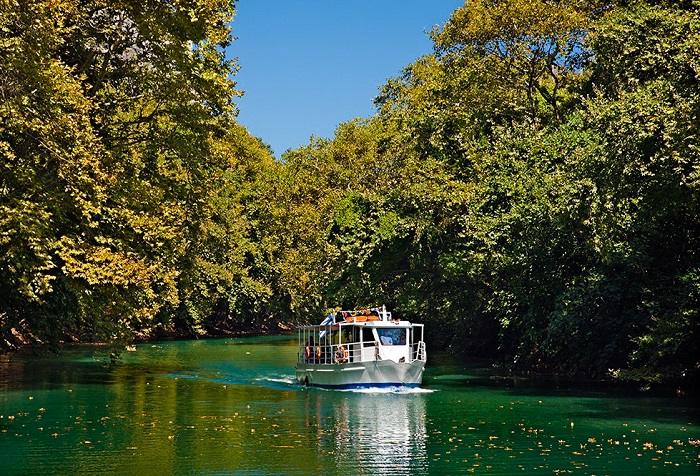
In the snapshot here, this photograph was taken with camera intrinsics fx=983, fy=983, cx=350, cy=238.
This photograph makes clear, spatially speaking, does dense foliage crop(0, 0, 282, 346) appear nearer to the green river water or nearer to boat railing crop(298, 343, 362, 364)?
the green river water

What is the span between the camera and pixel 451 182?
5288 cm

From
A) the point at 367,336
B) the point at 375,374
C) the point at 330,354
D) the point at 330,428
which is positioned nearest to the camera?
the point at 330,428

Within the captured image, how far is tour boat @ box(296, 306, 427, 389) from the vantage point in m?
42.6

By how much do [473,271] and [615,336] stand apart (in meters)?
10.7

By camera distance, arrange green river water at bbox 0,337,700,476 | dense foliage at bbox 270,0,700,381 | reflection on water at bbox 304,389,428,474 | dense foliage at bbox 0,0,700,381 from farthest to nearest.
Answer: dense foliage at bbox 270,0,700,381
dense foliage at bbox 0,0,700,381
reflection on water at bbox 304,389,428,474
green river water at bbox 0,337,700,476

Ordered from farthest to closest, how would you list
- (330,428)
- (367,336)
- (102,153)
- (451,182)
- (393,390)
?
(451,182) < (367,336) < (393,390) < (102,153) < (330,428)

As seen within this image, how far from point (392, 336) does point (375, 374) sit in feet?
7.10

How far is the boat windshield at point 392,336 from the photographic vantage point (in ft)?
144

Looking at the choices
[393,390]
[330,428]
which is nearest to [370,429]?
[330,428]

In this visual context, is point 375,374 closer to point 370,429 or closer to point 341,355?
point 341,355

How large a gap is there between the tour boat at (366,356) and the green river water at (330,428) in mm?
823

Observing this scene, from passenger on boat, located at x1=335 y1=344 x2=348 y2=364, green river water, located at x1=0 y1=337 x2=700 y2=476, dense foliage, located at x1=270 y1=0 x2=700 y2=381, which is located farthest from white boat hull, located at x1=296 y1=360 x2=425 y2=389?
dense foliage, located at x1=270 y1=0 x2=700 y2=381

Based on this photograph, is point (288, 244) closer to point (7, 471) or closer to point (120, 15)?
point (120, 15)

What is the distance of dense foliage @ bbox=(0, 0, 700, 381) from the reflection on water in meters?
7.24
